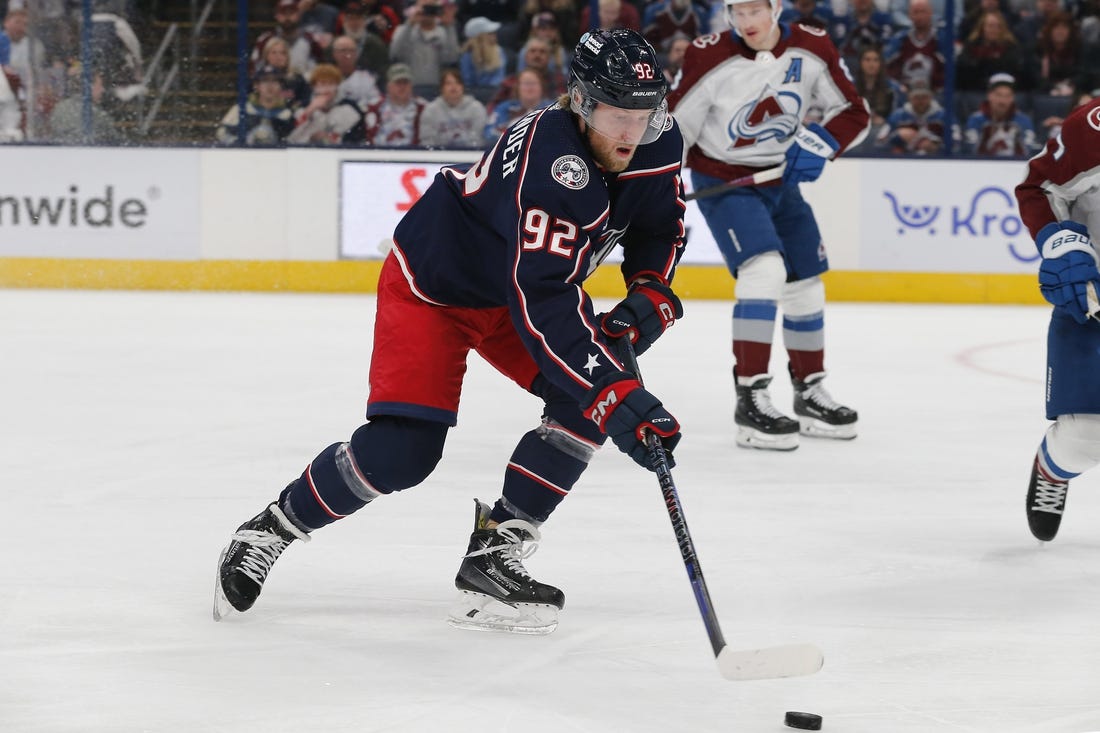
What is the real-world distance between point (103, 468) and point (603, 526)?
1296 mm

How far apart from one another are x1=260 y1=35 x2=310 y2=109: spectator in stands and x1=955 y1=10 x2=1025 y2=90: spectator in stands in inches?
139

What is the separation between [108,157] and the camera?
328 inches

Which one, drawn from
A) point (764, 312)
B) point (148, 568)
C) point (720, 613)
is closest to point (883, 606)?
point (720, 613)

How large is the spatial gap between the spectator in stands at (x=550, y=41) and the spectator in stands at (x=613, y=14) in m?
0.16

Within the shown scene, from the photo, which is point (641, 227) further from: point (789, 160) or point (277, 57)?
point (277, 57)

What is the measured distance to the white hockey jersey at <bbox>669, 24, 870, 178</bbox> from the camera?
4.46 meters

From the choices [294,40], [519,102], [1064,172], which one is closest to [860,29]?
[519,102]

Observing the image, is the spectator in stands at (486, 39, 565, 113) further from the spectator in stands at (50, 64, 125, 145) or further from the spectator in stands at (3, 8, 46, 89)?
the spectator in stands at (3, 8, 46, 89)

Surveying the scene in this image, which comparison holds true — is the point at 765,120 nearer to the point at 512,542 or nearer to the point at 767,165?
the point at 767,165

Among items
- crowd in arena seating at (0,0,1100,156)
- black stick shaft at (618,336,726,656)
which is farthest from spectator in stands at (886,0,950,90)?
black stick shaft at (618,336,726,656)

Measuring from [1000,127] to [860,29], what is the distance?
951mm

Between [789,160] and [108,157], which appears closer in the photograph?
[789,160]

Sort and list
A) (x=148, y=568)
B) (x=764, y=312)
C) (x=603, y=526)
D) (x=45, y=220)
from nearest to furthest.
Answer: (x=148, y=568)
(x=603, y=526)
(x=764, y=312)
(x=45, y=220)

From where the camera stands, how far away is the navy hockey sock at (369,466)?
2430mm
